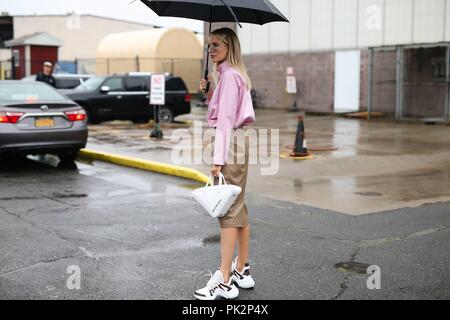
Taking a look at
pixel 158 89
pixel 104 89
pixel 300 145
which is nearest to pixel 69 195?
pixel 300 145

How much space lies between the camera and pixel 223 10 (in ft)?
17.4

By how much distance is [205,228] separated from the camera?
665cm

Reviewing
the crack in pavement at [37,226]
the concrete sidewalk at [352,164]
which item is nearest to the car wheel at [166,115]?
the concrete sidewalk at [352,164]

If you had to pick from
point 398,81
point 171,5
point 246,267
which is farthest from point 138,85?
point 246,267

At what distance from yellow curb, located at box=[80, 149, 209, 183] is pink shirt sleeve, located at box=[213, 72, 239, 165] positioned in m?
4.85

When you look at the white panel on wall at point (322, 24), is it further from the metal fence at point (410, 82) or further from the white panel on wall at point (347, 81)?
the metal fence at point (410, 82)

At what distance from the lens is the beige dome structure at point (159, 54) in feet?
115

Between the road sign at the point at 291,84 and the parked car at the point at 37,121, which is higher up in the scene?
the road sign at the point at 291,84

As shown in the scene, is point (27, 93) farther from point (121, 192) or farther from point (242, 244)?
point (242, 244)

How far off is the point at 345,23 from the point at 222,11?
18998mm

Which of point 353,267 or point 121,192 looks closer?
point 353,267

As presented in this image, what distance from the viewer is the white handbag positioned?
438 cm

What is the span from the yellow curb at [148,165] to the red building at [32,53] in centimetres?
2527
